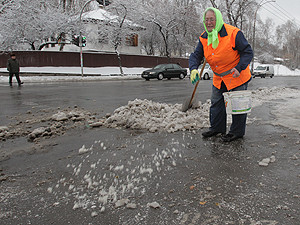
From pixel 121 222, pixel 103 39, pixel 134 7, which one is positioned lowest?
pixel 121 222

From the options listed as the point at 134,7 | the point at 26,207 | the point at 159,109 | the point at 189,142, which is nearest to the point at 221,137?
the point at 189,142

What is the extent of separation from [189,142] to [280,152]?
1142 millimetres

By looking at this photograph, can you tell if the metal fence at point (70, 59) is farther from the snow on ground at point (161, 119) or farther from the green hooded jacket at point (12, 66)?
the snow on ground at point (161, 119)

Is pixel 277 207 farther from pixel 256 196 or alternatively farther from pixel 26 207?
pixel 26 207

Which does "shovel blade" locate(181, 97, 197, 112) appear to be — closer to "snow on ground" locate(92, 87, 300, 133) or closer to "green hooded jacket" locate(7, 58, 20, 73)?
"snow on ground" locate(92, 87, 300, 133)

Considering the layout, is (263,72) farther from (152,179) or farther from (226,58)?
(152,179)

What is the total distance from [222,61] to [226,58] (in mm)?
65

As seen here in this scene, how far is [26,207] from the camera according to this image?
6.48ft

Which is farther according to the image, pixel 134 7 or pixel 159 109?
pixel 134 7

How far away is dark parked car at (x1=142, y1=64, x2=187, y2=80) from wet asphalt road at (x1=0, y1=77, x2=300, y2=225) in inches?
662

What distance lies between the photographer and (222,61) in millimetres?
3363

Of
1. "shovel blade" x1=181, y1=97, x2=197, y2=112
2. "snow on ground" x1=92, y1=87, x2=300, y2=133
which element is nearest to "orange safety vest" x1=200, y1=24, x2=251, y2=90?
"snow on ground" x1=92, y1=87, x2=300, y2=133

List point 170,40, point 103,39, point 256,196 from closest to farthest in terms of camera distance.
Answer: point 256,196, point 103,39, point 170,40

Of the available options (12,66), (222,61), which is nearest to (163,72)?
(12,66)
